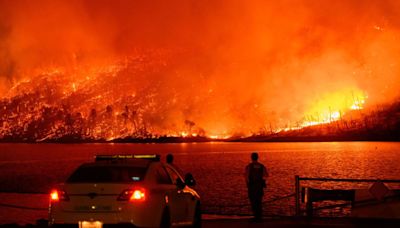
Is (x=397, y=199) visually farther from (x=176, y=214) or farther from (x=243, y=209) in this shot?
(x=243, y=209)

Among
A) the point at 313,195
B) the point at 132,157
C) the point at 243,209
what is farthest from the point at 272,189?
the point at 132,157

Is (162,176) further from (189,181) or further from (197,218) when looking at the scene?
(197,218)

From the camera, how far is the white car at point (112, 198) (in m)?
11.1

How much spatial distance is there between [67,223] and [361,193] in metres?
9.82

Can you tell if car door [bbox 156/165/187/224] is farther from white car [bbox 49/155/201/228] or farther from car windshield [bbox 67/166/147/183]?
car windshield [bbox 67/166/147/183]

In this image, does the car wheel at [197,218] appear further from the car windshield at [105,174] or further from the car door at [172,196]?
the car windshield at [105,174]

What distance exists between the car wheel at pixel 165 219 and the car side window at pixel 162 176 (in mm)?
663

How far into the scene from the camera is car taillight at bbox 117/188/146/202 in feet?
36.6

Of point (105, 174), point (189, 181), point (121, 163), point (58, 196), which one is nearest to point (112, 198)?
point (105, 174)

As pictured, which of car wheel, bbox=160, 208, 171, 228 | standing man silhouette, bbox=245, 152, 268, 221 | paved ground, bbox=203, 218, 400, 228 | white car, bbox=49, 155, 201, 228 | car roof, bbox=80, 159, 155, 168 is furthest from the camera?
standing man silhouette, bbox=245, 152, 268, 221

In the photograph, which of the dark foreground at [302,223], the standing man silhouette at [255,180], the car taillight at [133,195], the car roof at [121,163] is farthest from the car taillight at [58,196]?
the standing man silhouette at [255,180]

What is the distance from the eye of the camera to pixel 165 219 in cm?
1208

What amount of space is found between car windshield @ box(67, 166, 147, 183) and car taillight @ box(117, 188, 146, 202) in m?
0.37

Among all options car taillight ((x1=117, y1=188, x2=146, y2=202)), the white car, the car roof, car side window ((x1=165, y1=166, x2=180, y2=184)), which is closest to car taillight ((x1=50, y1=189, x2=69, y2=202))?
the white car
